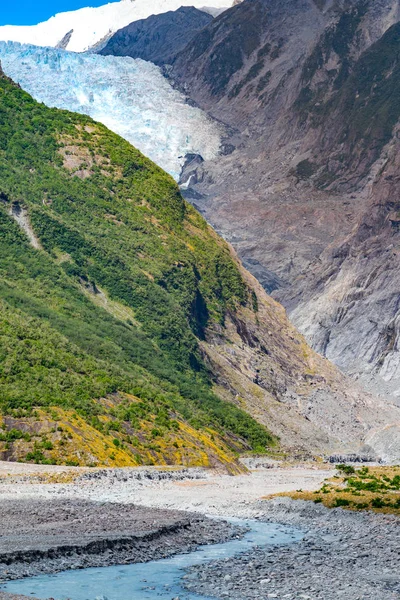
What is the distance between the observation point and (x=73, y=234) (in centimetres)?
14675

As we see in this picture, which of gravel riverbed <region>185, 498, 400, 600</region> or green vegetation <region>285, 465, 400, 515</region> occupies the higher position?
gravel riverbed <region>185, 498, 400, 600</region>

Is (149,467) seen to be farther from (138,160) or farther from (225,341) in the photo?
(138,160)

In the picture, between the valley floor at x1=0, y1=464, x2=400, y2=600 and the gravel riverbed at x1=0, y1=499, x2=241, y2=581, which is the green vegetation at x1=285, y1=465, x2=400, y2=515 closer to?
the valley floor at x1=0, y1=464, x2=400, y2=600

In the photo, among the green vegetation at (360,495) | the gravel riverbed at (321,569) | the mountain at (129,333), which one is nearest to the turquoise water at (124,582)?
the gravel riverbed at (321,569)

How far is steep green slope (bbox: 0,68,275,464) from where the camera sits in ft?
265

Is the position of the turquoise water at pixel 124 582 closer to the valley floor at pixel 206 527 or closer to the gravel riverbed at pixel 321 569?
the valley floor at pixel 206 527

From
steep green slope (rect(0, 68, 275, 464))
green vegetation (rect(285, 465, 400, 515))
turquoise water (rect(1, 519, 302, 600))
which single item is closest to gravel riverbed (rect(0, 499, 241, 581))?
turquoise water (rect(1, 519, 302, 600))

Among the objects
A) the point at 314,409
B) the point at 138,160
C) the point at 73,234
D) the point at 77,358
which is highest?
the point at 138,160

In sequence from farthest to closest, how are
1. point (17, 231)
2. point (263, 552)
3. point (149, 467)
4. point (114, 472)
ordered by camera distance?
point (17, 231) < point (149, 467) < point (114, 472) < point (263, 552)

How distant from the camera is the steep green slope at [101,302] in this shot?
80.8m

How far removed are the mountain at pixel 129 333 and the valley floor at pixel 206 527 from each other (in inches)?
312

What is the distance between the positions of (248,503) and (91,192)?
357 ft

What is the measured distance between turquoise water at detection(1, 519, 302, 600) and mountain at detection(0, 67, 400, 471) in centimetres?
3179

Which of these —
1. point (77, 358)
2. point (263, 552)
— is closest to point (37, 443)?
point (77, 358)
